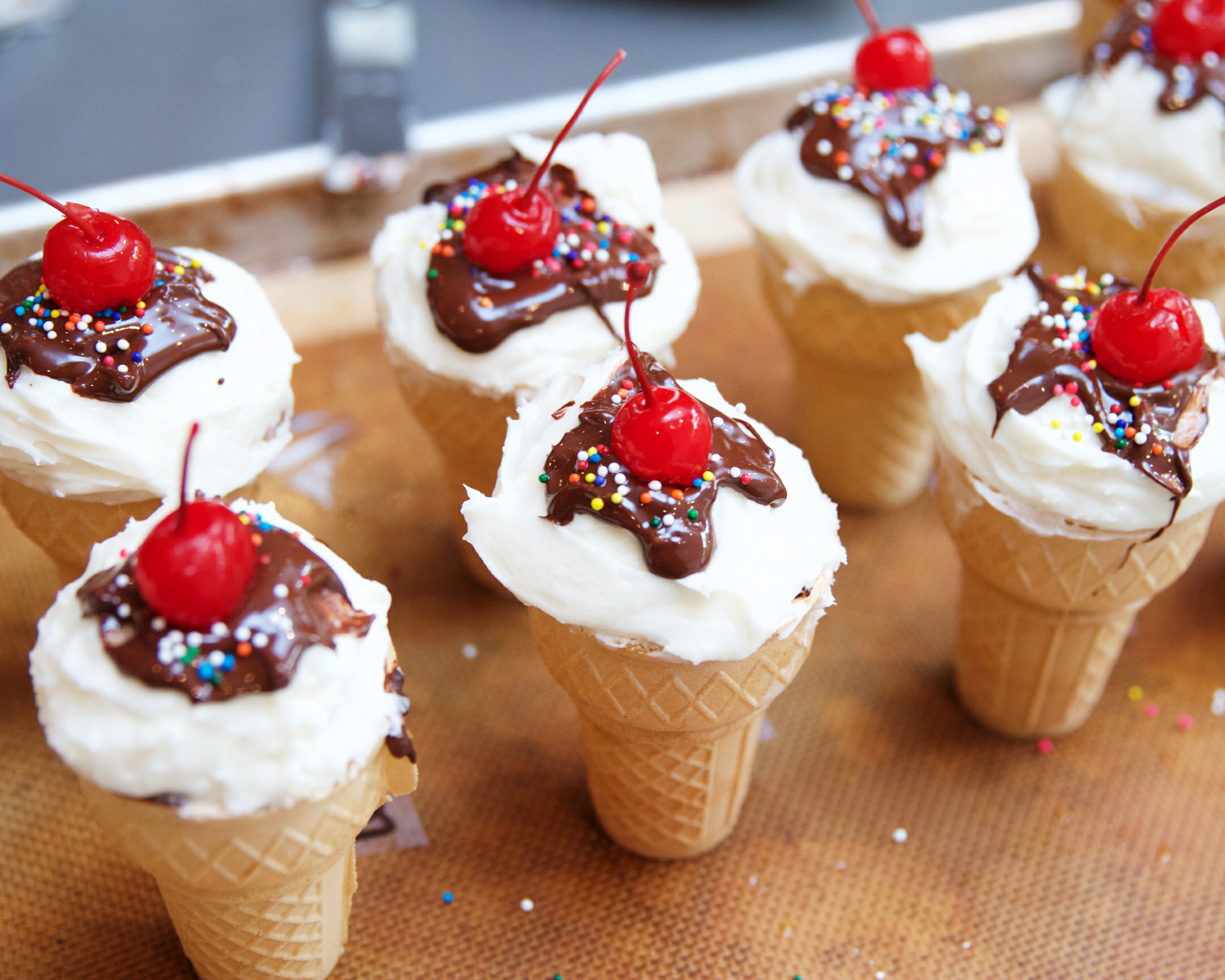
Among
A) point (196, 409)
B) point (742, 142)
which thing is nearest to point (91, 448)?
point (196, 409)

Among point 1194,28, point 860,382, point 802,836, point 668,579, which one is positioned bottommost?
point 802,836

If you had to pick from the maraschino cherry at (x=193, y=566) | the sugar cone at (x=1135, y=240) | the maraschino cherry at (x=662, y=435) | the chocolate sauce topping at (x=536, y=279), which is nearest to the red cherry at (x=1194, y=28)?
the sugar cone at (x=1135, y=240)

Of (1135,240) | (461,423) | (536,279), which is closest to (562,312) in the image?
(536,279)

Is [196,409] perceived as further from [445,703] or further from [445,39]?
[445,39]

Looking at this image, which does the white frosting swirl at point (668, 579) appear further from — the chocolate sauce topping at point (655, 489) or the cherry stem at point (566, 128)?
the cherry stem at point (566, 128)

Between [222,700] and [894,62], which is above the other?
[894,62]

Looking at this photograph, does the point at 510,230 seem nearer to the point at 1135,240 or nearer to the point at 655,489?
the point at 655,489
